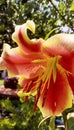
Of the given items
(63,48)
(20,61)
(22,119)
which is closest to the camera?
(63,48)

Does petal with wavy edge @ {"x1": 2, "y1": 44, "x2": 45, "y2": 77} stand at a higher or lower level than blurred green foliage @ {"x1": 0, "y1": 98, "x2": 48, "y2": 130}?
lower

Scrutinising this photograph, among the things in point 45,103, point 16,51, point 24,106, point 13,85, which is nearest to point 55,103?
point 45,103

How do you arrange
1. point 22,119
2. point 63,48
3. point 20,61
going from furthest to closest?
point 22,119 < point 20,61 < point 63,48

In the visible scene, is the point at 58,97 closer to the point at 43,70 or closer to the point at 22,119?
the point at 43,70

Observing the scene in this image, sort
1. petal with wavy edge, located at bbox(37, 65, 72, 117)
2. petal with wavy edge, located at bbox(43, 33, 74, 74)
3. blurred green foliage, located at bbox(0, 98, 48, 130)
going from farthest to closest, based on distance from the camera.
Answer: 1. blurred green foliage, located at bbox(0, 98, 48, 130)
2. petal with wavy edge, located at bbox(37, 65, 72, 117)
3. petal with wavy edge, located at bbox(43, 33, 74, 74)

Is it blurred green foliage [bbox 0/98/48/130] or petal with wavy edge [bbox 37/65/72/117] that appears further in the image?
blurred green foliage [bbox 0/98/48/130]

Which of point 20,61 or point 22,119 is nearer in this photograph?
point 20,61

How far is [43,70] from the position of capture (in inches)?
29.4

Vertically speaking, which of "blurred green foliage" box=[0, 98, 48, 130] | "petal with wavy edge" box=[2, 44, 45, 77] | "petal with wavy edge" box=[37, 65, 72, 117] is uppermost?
"blurred green foliage" box=[0, 98, 48, 130]

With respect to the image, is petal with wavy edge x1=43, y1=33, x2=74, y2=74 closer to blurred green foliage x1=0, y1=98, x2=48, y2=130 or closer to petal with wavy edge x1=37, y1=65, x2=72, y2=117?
petal with wavy edge x1=37, y1=65, x2=72, y2=117

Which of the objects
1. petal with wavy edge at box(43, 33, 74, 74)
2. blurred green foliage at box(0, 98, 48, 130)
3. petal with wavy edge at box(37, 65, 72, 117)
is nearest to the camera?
petal with wavy edge at box(43, 33, 74, 74)

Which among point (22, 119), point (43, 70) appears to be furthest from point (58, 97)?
point (22, 119)

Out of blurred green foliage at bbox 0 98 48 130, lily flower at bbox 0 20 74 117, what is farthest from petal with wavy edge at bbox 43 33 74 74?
blurred green foliage at bbox 0 98 48 130

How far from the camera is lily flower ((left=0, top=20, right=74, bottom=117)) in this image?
0.71 metres
